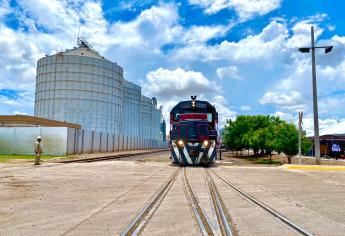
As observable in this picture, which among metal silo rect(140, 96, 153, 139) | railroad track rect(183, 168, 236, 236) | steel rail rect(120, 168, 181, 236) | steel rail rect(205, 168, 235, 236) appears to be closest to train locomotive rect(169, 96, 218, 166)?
steel rail rect(205, 168, 235, 236)

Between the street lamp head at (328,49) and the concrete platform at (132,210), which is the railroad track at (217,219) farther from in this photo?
the street lamp head at (328,49)

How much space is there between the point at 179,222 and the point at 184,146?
17486 mm

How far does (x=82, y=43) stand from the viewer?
88312 millimetres

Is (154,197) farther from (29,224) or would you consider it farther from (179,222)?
(29,224)

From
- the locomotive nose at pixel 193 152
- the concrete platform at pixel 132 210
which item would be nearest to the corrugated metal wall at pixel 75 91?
the locomotive nose at pixel 193 152

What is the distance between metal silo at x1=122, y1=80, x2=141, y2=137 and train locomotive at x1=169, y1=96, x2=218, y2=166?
74.0 meters

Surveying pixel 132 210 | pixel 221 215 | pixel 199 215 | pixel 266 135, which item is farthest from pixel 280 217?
pixel 266 135

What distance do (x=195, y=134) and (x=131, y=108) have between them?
81.3 m

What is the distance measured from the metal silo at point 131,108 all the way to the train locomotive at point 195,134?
73979 mm

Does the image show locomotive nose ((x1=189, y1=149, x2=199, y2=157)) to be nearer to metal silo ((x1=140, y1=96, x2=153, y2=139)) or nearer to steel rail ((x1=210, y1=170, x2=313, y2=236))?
steel rail ((x1=210, y1=170, x2=313, y2=236))

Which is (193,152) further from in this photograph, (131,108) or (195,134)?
(131,108)

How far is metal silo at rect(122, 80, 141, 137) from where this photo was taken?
101250 millimetres

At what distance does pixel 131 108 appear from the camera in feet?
342

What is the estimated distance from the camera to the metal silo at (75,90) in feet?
234
